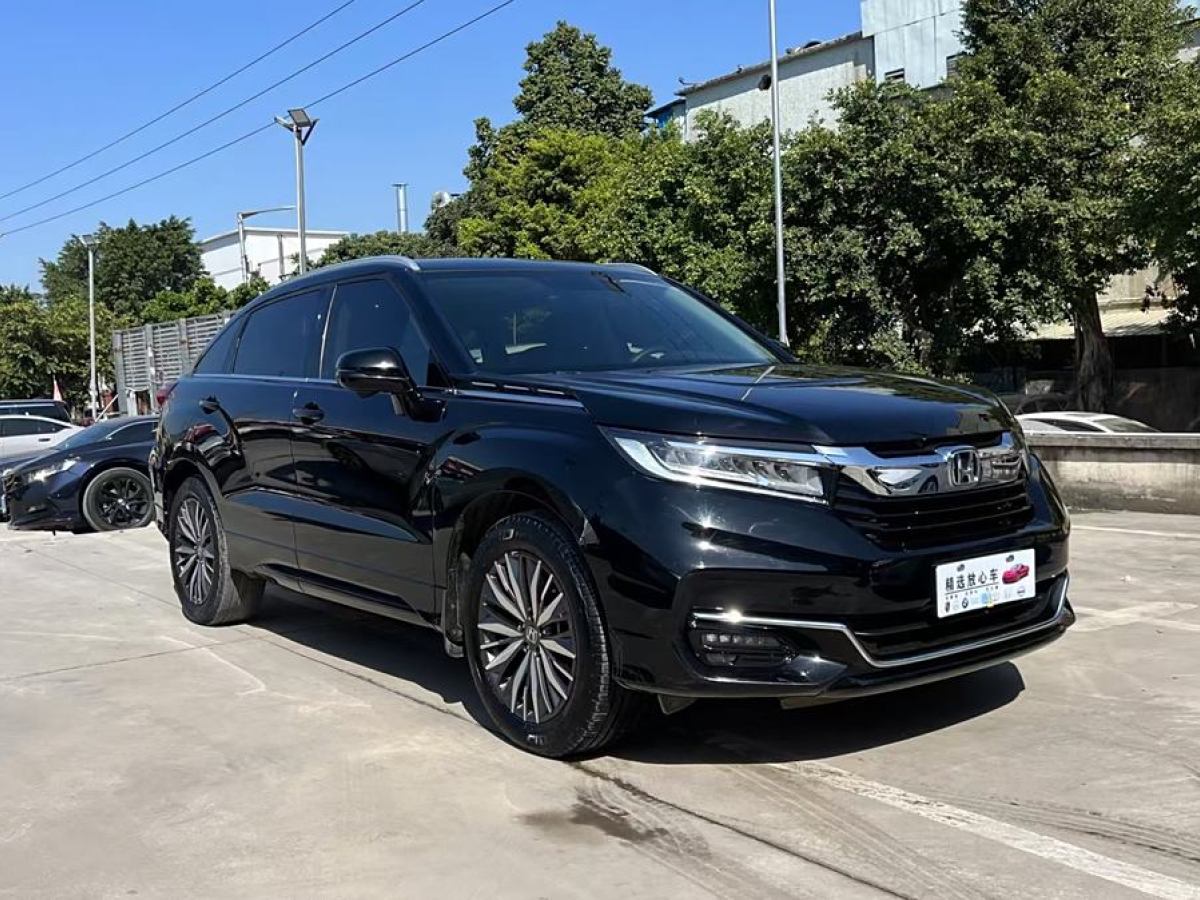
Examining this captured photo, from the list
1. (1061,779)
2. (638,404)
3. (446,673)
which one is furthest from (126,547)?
(1061,779)

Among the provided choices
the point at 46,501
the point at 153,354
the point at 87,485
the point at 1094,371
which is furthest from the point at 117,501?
the point at 153,354

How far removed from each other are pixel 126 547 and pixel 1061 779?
9.05 meters

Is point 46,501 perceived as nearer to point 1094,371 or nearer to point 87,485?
point 87,485

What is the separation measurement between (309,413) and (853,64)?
1425 inches

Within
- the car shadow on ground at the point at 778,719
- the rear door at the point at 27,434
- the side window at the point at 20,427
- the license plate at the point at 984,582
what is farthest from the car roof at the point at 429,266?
the side window at the point at 20,427

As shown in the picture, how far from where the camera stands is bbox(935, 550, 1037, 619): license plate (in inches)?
144

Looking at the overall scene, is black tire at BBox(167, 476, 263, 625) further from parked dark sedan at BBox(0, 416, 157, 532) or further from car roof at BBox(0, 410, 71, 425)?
car roof at BBox(0, 410, 71, 425)

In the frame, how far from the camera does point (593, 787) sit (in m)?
3.76

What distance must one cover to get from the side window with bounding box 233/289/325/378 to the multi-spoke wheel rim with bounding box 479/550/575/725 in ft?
6.07

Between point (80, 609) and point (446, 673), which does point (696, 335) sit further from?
point (80, 609)

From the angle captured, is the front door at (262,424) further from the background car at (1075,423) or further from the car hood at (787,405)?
the background car at (1075,423)

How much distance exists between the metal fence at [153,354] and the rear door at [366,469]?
24.0m

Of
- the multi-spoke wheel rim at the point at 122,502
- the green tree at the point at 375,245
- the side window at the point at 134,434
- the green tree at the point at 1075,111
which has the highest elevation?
the green tree at the point at 375,245

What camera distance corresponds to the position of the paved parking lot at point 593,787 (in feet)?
10.2
